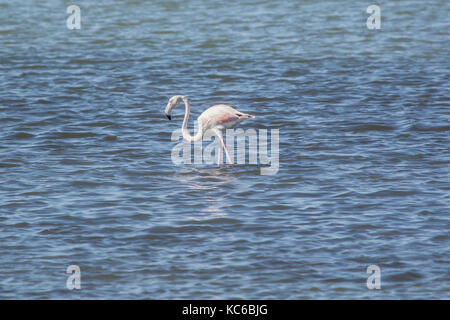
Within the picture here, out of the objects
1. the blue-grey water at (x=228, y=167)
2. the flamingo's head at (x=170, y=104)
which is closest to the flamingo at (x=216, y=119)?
the flamingo's head at (x=170, y=104)

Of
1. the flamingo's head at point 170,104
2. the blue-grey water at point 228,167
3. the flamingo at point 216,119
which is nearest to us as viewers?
the blue-grey water at point 228,167

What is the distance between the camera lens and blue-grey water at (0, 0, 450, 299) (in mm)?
10398

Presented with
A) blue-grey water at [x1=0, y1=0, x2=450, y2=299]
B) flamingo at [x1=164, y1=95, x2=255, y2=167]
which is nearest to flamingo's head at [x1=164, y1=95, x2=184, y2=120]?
flamingo at [x1=164, y1=95, x2=255, y2=167]

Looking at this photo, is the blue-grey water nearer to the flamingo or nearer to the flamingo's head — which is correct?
the flamingo

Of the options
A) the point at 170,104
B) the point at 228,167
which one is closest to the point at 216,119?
the point at 170,104

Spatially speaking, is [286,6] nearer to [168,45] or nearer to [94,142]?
[168,45]

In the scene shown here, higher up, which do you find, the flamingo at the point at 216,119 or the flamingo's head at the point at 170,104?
the flamingo's head at the point at 170,104

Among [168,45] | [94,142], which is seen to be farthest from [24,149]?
[168,45]

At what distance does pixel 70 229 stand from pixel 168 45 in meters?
14.6

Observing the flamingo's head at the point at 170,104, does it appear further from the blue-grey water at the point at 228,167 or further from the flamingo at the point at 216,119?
the blue-grey water at the point at 228,167

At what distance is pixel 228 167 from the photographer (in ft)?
49.1

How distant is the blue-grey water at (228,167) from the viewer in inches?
409

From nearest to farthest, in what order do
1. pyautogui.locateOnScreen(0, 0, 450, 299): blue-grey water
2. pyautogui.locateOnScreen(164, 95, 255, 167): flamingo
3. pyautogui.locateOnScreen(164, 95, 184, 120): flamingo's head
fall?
1. pyautogui.locateOnScreen(0, 0, 450, 299): blue-grey water
2. pyautogui.locateOnScreen(164, 95, 184, 120): flamingo's head
3. pyautogui.locateOnScreen(164, 95, 255, 167): flamingo

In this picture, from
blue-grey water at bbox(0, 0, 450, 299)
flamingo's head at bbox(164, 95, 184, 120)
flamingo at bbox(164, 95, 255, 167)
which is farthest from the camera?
flamingo at bbox(164, 95, 255, 167)
